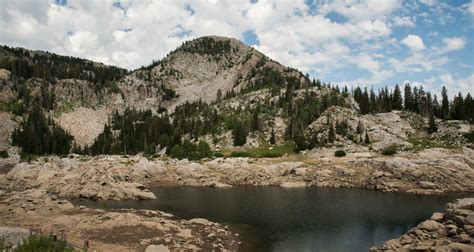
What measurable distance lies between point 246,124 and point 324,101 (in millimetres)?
39630

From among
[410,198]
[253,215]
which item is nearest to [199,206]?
[253,215]

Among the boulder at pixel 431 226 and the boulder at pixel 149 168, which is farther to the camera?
the boulder at pixel 149 168

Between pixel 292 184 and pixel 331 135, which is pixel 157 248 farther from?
pixel 331 135

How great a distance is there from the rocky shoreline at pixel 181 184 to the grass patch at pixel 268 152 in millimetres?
8377

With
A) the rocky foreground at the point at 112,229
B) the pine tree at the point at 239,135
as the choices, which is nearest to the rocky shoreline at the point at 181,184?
the rocky foreground at the point at 112,229

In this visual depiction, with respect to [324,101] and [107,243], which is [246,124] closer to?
[324,101]

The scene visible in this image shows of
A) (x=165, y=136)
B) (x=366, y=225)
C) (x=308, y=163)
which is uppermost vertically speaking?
(x=165, y=136)

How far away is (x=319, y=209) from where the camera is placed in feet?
217

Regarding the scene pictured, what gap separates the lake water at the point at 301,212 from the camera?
47812 mm

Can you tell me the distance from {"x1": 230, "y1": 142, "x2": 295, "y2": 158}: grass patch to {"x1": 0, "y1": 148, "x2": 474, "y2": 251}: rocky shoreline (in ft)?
27.5

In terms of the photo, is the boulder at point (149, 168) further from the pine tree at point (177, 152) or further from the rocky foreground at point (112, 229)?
the rocky foreground at point (112, 229)

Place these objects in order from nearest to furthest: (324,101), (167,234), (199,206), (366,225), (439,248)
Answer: (439,248) → (167,234) → (366,225) → (199,206) → (324,101)

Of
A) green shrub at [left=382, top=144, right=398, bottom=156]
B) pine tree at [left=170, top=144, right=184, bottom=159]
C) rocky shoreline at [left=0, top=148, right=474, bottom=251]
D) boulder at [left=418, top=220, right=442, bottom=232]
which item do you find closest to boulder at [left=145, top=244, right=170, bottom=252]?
rocky shoreline at [left=0, top=148, right=474, bottom=251]

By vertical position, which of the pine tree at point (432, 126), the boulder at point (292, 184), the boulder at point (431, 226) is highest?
the pine tree at point (432, 126)
